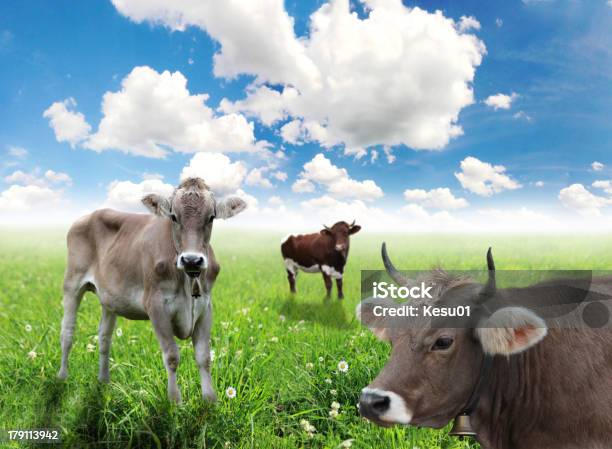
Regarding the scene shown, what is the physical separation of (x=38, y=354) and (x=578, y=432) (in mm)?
6233

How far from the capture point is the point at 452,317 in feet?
10.4

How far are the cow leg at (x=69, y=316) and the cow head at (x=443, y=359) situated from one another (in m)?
4.12

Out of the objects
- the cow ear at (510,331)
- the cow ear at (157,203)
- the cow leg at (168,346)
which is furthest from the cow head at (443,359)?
the cow ear at (157,203)

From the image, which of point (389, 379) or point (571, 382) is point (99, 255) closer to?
point (389, 379)

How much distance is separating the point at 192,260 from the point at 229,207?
2.14ft

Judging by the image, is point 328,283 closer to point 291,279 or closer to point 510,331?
point 291,279

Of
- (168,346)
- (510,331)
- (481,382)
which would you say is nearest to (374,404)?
(481,382)

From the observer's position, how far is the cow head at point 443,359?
9.70ft

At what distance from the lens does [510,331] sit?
299 centimetres

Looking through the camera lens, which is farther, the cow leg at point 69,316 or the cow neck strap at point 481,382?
the cow leg at point 69,316

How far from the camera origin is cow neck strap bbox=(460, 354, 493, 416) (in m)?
3.21

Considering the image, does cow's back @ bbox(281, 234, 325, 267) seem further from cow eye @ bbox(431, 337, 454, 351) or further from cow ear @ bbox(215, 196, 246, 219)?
cow eye @ bbox(431, 337, 454, 351)

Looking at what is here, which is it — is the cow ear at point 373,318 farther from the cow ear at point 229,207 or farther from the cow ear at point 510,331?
the cow ear at point 229,207

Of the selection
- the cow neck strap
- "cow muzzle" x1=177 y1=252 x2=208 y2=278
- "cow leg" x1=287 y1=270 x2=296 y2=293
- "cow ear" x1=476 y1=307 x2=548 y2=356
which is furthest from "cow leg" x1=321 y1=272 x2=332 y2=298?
"cow ear" x1=476 y1=307 x2=548 y2=356
